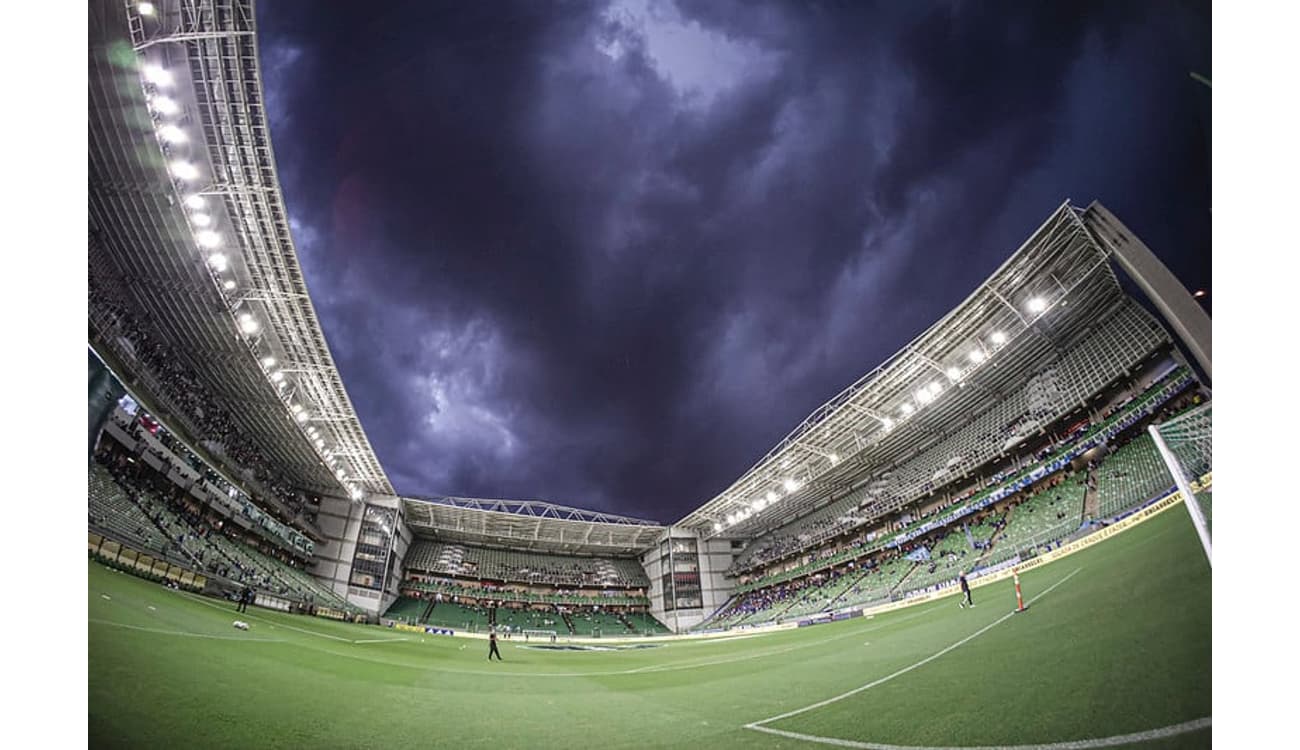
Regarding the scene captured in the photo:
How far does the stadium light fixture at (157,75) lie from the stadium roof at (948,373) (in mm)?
21993

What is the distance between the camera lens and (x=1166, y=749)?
171 cm

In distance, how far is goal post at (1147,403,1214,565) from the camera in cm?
228

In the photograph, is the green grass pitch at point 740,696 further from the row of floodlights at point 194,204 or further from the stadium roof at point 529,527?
the stadium roof at point 529,527

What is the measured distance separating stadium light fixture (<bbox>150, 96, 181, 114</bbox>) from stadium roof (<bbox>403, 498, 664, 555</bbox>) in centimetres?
3258

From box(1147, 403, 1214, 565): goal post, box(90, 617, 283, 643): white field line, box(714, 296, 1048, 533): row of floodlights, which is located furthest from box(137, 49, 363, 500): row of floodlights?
box(714, 296, 1048, 533): row of floodlights

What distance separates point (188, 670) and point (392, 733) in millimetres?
2134

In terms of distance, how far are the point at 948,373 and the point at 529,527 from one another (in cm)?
3751

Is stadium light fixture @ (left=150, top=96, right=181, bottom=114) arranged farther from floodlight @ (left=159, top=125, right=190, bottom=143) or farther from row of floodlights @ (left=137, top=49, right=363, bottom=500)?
floodlight @ (left=159, top=125, right=190, bottom=143)

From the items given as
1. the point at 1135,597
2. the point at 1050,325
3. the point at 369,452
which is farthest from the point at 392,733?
the point at 369,452

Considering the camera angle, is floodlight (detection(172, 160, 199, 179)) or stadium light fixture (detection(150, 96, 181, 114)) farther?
floodlight (detection(172, 160, 199, 179))

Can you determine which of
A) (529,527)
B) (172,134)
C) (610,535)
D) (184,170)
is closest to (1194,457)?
(172,134)

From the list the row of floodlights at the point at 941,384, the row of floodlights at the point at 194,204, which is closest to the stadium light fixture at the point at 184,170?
the row of floodlights at the point at 194,204

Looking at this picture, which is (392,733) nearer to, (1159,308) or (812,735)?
(812,735)

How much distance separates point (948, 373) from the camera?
23734 millimetres
